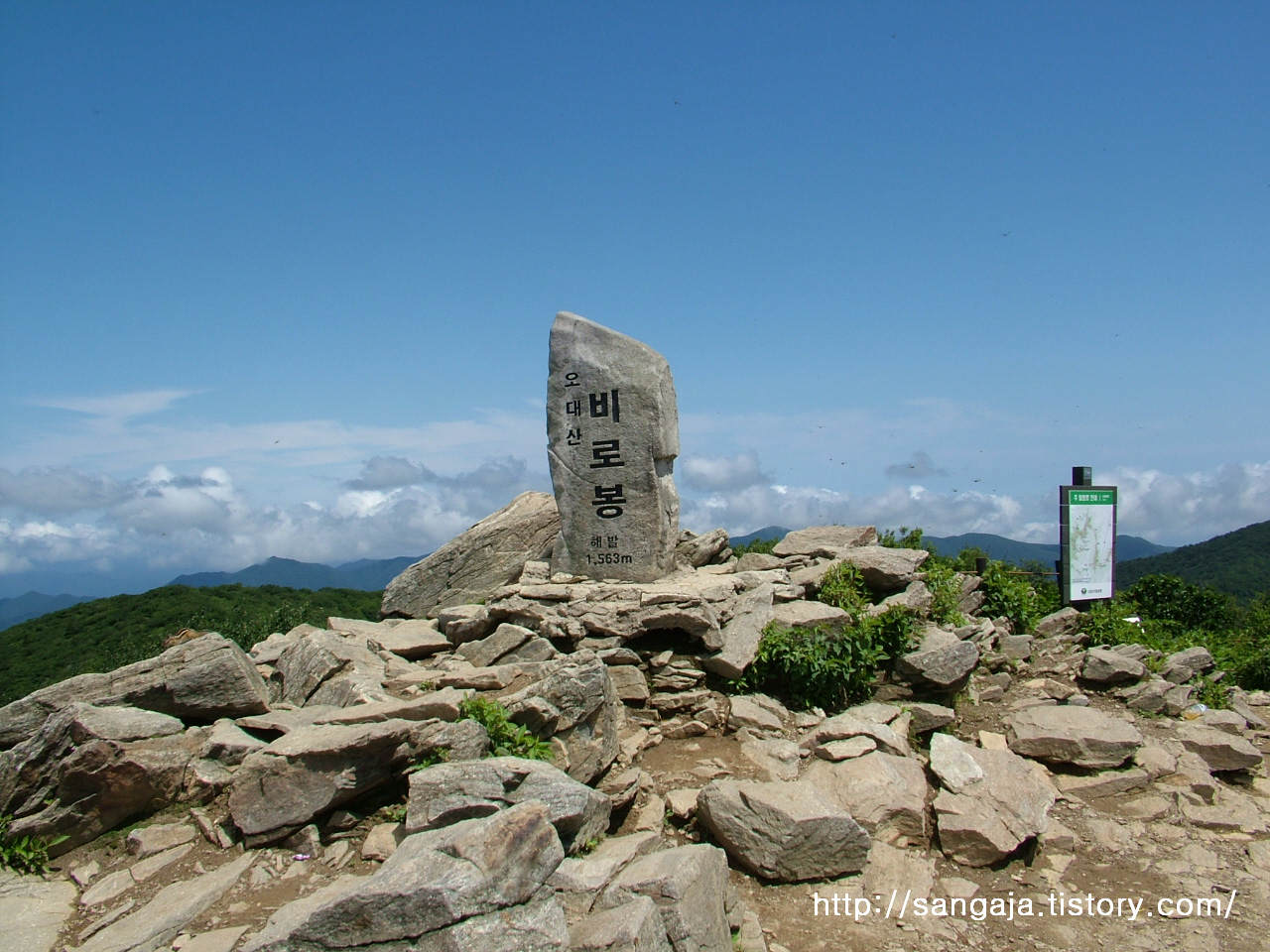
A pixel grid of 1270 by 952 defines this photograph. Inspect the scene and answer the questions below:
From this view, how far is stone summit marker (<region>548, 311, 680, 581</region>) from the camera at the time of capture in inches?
492

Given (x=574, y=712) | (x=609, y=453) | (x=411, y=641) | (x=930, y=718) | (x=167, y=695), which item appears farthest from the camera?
(x=609, y=453)

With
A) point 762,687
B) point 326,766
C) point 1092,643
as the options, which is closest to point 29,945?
point 326,766

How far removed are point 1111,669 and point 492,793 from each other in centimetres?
910

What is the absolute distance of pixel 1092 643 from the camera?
13.3m

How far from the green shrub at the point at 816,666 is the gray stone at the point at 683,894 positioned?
4091mm

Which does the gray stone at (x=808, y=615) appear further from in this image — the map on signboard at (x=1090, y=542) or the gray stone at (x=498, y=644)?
the map on signboard at (x=1090, y=542)

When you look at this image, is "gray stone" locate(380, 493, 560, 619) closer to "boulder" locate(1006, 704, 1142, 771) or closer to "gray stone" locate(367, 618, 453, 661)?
"gray stone" locate(367, 618, 453, 661)

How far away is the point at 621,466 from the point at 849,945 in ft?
24.3

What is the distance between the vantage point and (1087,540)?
14.3m

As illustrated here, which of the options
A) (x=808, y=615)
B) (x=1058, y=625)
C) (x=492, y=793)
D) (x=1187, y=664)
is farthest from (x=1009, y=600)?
(x=492, y=793)

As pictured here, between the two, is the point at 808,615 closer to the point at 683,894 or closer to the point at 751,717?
the point at 751,717

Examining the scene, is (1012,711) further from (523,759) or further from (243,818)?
(243,818)

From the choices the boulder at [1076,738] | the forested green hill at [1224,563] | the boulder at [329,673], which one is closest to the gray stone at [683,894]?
the boulder at [329,673]

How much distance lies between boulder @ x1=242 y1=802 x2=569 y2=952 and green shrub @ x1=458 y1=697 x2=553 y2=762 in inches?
82.6
